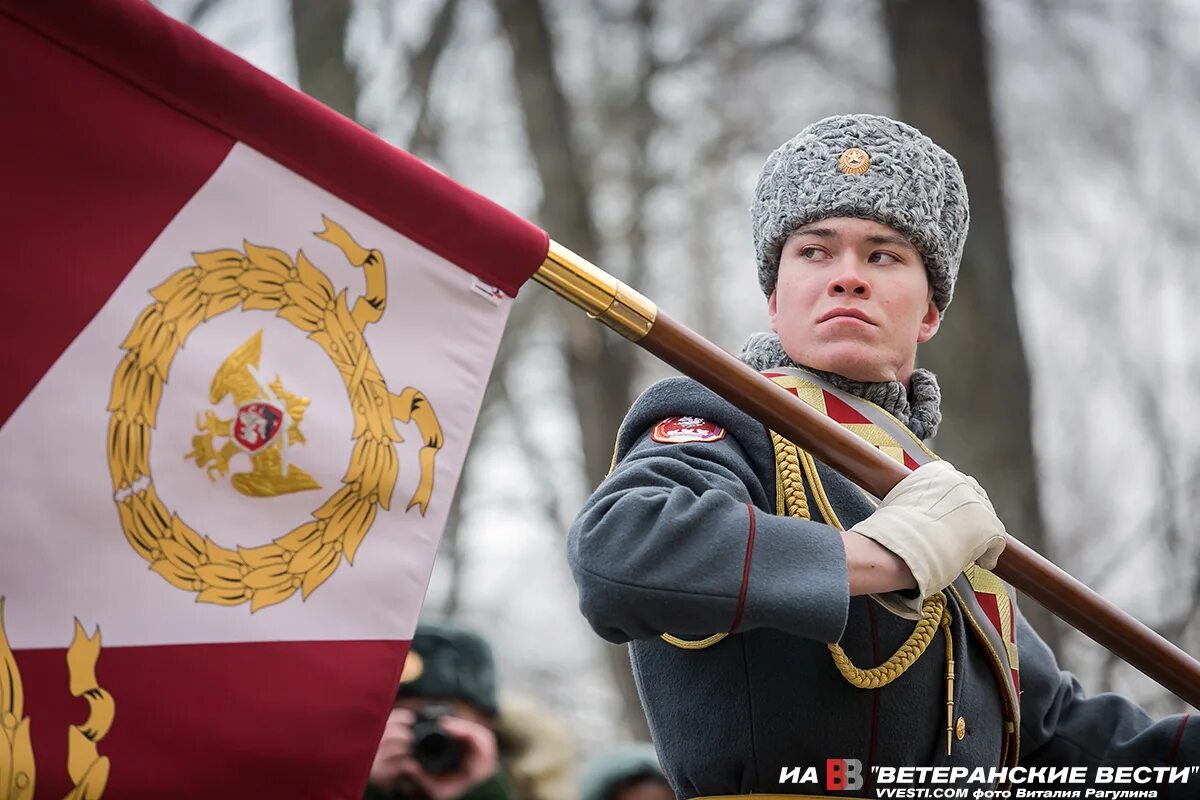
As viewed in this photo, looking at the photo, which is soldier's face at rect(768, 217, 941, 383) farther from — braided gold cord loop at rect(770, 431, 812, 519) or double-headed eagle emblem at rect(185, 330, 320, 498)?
double-headed eagle emblem at rect(185, 330, 320, 498)

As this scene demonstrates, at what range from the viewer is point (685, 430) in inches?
108

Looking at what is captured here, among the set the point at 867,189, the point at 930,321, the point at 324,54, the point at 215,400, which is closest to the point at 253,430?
the point at 215,400

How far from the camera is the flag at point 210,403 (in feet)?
7.79

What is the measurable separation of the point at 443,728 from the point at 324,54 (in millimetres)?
4856

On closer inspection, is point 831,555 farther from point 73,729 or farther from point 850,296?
point 73,729

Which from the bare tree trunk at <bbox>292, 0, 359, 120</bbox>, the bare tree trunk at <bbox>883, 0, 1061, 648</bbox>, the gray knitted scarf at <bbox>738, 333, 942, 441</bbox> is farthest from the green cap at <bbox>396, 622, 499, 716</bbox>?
the bare tree trunk at <bbox>292, 0, 359, 120</bbox>

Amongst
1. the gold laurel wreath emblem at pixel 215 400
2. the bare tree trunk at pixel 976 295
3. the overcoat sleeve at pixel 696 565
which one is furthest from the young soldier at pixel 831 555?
the bare tree trunk at pixel 976 295

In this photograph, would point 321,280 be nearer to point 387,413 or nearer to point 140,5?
point 387,413

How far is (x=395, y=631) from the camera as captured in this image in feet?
8.53

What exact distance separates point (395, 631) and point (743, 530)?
1.91 feet

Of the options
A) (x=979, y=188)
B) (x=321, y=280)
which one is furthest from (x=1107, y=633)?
(x=979, y=188)

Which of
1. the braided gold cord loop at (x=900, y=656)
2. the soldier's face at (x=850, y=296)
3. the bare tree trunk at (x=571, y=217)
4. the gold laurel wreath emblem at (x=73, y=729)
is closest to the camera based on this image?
the gold laurel wreath emblem at (x=73, y=729)

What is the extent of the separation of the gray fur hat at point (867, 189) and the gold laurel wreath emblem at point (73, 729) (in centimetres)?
144

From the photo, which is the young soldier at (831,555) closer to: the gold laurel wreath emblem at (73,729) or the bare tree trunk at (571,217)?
the gold laurel wreath emblem at (73,729)
